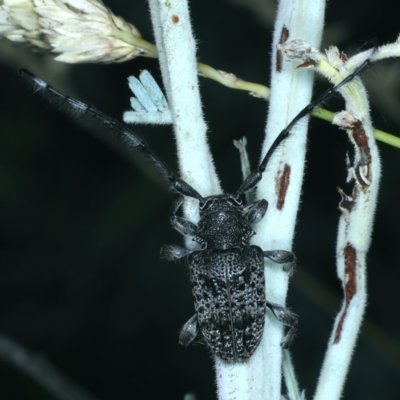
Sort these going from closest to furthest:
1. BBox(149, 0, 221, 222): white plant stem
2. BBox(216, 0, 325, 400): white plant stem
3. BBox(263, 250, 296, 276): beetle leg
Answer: BBox(149, 0, 221, 222): white plant stem
BBox(216, 0, 325, 400): white plant stem
BBox(263, 250, 296, 276): beetle leg

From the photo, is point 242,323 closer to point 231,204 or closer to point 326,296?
point 231,204

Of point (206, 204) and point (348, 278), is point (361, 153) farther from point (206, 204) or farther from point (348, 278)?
point (206, 204)

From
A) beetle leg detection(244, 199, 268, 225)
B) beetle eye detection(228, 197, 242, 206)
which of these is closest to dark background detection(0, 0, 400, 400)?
beetle eye detection(228, 197, 242, 206)

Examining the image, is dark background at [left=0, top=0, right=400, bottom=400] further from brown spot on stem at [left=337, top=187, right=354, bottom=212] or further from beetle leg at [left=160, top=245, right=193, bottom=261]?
brown spot on stem at [left=337, top=187, right=354, bottom=212]

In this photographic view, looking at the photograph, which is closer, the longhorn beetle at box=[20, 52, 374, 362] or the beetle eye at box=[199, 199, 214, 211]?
the longhorn beetle at box=[20, 52, 374, 362]

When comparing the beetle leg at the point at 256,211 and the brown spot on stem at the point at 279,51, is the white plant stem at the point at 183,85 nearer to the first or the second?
the beetle leg at the point at 256,211

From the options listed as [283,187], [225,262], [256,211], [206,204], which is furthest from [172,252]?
[283,187]

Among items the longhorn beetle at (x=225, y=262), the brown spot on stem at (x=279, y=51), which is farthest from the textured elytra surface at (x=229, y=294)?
the brown spot on stem at (x=279, y=51)

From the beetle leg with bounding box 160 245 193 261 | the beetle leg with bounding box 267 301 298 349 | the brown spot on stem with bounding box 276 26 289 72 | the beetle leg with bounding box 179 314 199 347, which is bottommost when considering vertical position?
the beetle leg with bounding box 179 314 199 347

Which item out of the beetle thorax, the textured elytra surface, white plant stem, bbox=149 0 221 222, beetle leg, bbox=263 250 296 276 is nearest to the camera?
white plant stem, bbox=149 0 221 222
